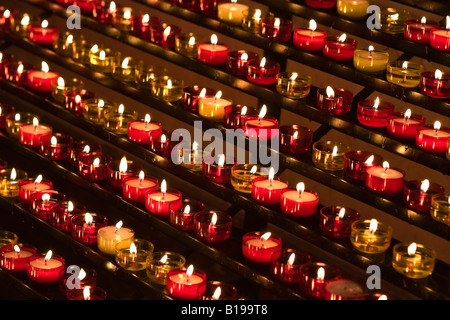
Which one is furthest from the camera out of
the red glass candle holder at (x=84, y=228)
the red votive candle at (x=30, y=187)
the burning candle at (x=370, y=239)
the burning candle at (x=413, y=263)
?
the red votive candle at (x=30, y=187)

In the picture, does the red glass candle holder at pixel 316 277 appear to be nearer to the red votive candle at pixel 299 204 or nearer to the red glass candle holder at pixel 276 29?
the red votive candle at pixel 299 204

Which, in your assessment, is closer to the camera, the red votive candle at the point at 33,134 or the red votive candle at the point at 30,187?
the red votive candle at the point at 30,187

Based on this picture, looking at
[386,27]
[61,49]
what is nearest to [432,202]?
[386,27]

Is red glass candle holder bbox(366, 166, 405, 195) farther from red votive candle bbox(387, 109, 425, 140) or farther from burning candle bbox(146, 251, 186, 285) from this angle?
burning candle bbox(146, 251, 186, 285)

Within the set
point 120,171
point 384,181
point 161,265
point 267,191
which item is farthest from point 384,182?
point 120,171

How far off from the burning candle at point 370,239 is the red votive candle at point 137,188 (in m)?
0.93

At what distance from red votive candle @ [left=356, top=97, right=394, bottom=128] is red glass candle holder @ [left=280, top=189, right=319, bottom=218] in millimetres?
339

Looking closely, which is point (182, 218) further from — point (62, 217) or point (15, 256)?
point (15, 256)

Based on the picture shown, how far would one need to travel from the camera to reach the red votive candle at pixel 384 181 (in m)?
3.01

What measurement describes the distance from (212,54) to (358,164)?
79 cm

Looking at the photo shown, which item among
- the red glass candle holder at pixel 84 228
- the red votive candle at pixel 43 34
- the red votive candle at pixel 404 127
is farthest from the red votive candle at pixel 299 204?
the red votive candle at pixel 43 34

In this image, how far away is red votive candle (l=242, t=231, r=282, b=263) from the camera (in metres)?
3.21

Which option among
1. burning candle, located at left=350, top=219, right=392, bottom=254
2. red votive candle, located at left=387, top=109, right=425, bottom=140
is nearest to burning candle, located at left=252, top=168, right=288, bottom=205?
burning candle, located at left=350, top=219, right=392, bottom=254

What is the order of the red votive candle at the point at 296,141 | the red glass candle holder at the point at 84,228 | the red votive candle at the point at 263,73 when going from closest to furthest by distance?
1. the red votive candle at the point at 296,141
2. the red votive candle at the point at 263,73
3. the red glass candle holder at the point at 84,228
